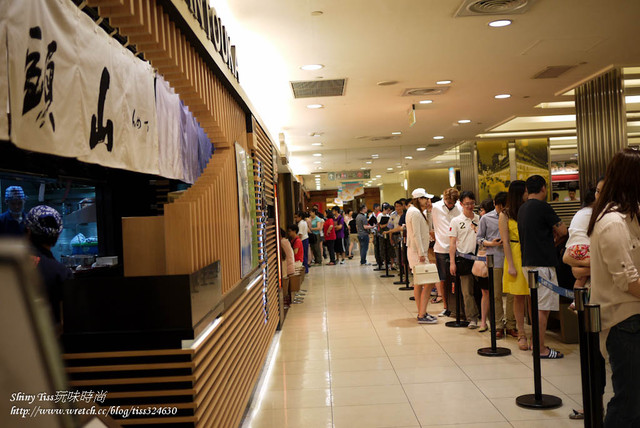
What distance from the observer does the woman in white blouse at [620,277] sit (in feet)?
8.91

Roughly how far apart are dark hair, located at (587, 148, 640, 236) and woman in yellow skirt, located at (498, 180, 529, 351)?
2.62 m

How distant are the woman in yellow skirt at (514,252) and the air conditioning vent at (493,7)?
5.39ft

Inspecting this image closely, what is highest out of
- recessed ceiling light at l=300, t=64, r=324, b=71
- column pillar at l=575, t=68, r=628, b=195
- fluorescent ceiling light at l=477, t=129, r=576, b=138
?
fluorescent ceiling light at l=477, t=129, r=576, b=138

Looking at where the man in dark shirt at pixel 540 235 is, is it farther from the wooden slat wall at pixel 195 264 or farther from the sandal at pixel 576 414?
the wooden slat wall at pixel 195 264

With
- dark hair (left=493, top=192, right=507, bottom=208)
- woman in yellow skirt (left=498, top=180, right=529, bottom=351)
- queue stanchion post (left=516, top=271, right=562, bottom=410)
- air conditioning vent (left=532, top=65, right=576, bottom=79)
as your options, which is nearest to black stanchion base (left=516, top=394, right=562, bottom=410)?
queue stanchion post (left=516, top=271, right=562, bottom=410)

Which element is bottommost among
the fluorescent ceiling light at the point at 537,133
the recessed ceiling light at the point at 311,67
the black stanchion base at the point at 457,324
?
the black stanchion base at the point at 457,324

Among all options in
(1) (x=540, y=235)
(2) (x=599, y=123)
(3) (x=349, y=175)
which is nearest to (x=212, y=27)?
(1) (x=540, y=235)

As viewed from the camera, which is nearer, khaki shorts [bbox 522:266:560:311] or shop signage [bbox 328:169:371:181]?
khaki shorts [bbox 522:266:560:311]

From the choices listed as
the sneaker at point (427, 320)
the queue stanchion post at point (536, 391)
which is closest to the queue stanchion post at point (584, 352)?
the queue stanchion post at point (536, 391)

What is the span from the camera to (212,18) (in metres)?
3.81

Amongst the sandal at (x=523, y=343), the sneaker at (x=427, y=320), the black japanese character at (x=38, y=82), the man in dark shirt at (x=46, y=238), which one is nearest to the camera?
the black japanese character at (x=38, y=82)

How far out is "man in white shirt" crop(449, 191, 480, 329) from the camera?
6812 mm

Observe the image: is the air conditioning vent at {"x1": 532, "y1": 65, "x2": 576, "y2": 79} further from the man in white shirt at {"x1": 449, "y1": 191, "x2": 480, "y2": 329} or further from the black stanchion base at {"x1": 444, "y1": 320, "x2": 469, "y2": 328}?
the black stanchion base at {"x1": 444, "y1": 320, "x2": 469, "y2": 328}

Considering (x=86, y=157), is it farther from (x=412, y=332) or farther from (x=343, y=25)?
(x=412, y=332)
